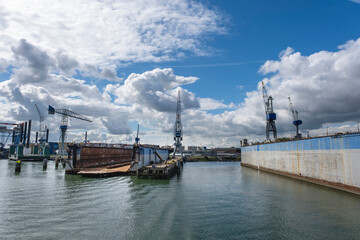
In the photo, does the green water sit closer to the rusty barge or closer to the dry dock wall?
the dry dock wall

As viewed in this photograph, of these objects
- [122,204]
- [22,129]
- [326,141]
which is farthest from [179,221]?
[22,129]

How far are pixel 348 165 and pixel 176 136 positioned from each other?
103 metres

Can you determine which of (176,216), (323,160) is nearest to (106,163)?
(176,216)

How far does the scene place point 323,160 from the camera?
3672 cm

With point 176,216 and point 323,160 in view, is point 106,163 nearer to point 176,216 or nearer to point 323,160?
point 176,216

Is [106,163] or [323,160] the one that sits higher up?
[323,160]

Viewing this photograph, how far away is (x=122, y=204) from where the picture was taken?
2488 centimetres

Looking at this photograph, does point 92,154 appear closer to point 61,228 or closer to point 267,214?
point 61,228

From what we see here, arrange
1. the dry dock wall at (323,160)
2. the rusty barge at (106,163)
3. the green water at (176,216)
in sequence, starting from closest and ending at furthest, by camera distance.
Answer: the green water at (176,216), the dry dock wall at (323,160), the rusty barge at (106,163)

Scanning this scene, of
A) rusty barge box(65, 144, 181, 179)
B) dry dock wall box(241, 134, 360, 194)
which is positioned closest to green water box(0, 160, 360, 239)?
dry dock wall box(241, 134, 360, 194)

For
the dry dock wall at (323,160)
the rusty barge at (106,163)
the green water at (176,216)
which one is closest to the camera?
the green water at (176,216)

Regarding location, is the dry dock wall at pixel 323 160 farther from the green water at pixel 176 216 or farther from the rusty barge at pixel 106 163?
the rusty barge at pixel 106 163

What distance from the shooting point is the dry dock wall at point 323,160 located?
2998 cm

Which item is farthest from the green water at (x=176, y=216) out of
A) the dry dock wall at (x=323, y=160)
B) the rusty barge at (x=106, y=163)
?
the rusty barge at (x=106, y=163)
